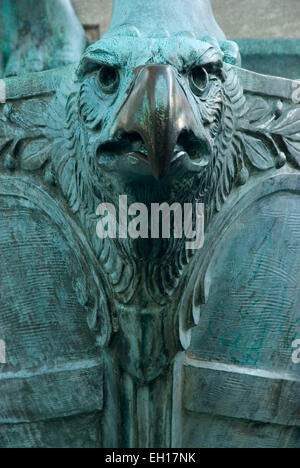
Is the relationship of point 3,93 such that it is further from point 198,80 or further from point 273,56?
point 273,56

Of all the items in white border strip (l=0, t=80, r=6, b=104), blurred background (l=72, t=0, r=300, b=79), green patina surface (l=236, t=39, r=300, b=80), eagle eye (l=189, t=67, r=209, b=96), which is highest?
blurred background (l=72, t=0, r=300, b=79)

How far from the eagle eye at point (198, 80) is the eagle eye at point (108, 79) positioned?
0.38 ft

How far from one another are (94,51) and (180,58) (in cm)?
14

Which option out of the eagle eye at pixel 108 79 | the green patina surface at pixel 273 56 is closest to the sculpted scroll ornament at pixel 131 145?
the eagle eye at pixel 108 79

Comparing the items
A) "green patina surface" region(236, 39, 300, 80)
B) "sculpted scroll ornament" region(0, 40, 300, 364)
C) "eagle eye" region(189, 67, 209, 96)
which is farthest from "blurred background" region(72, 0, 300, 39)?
"eagle eye" region(189, 67, 209, 96)

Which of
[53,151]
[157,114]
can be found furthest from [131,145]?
[53,151]

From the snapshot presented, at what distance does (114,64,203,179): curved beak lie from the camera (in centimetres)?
85

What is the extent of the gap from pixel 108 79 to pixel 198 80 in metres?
0.14

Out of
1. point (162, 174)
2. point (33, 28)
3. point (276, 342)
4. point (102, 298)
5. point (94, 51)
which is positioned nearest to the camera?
point (162, 174)

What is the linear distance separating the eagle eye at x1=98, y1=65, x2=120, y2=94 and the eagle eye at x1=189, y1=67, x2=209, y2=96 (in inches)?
4.6

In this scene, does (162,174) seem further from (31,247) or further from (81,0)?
(81,0)

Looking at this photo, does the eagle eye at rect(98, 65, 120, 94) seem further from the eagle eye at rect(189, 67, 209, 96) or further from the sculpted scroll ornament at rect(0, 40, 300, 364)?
the eagle eye at rect(189, 67, 209, 96)

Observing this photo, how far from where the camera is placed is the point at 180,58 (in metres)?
0.94

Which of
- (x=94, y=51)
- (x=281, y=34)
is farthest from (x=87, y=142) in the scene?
(x=281, y=34)
